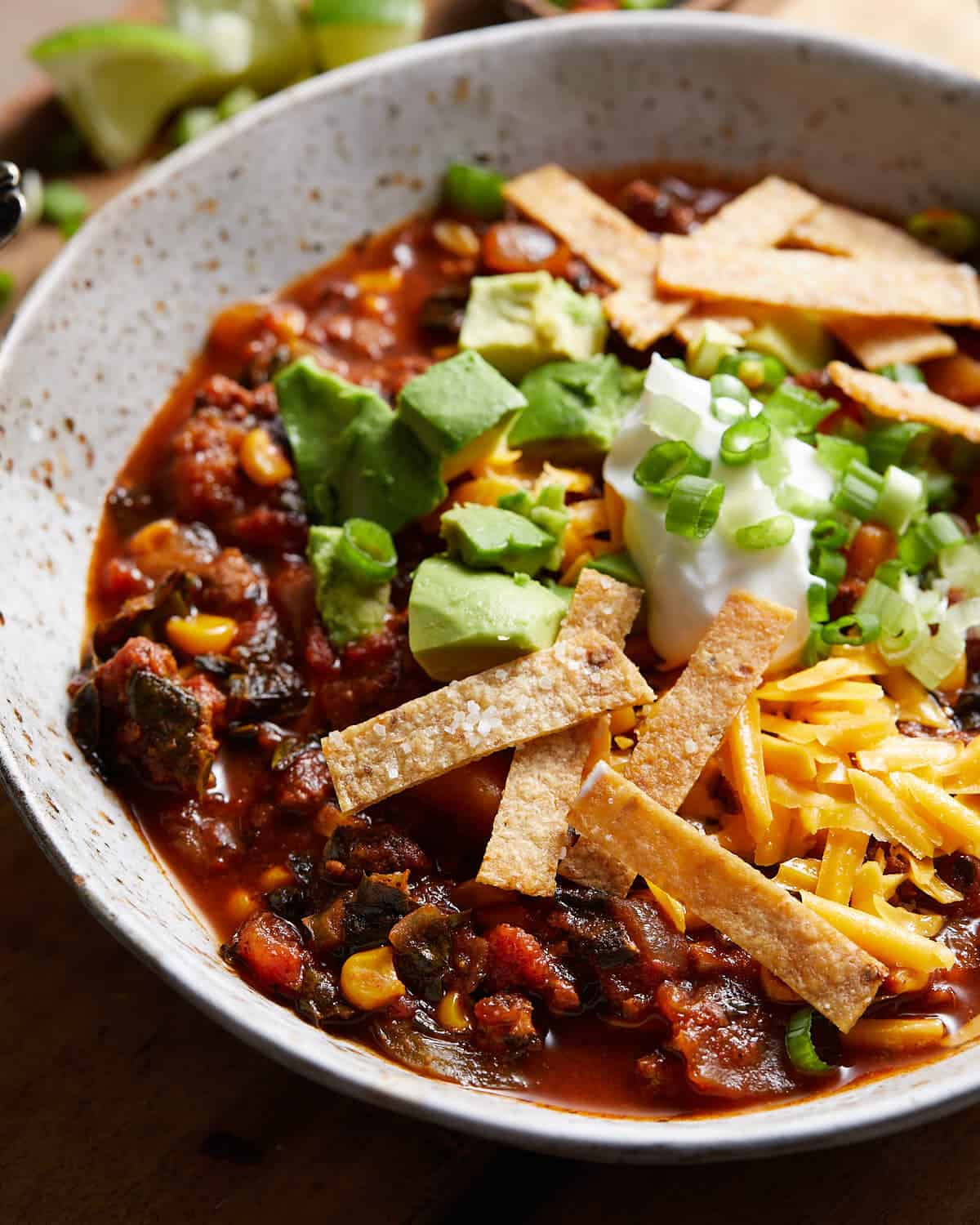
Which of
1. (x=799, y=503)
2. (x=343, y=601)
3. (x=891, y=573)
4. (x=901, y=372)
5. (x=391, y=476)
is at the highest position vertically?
(x=391, y=476)

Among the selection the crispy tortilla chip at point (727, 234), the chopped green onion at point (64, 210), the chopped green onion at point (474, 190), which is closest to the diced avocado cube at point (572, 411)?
the crispy tortilla chip at point (727, 234)

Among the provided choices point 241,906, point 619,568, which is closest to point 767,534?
point 619,568

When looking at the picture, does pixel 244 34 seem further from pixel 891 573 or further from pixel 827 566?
pixel 891 573

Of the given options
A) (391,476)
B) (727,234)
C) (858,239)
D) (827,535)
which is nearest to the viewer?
(827,535)

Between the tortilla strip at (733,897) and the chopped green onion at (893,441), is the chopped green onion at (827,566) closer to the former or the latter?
the chopped green onion at (893,441)

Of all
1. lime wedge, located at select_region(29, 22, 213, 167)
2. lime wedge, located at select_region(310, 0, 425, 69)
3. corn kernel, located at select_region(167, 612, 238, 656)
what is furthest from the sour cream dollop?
lime wedge, located at select_region(29, 22, 213, 167)
